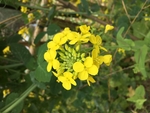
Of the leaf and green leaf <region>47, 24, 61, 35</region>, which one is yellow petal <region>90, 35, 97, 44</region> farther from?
green leaf <region>47, 24, 61, 35</region>

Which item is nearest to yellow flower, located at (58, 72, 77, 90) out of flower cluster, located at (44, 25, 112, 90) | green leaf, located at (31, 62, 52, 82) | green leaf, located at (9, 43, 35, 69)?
flower cluster, located at (44, 25, 112, 90)

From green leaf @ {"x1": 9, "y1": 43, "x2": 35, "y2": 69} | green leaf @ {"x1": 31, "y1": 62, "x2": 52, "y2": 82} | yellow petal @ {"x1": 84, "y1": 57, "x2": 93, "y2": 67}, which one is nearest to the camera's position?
yellow petal @ {"x1": 84, "y1": 57, "x2": 93, "y2": 67}

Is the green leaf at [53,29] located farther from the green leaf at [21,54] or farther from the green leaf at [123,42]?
the green leaf at [123,42]

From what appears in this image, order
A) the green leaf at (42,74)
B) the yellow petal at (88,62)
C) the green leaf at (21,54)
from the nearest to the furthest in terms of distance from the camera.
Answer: the yellow petal at (88,62), the green leaf at (42,74), the green leaf at (21,54)

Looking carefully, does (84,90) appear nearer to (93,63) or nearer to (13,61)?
(13,61)

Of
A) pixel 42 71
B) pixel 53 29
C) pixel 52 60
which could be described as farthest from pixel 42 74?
pixel 53 29

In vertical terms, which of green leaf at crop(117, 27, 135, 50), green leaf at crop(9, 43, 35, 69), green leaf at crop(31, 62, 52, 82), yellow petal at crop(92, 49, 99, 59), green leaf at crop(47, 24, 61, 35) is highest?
yellow petal at crop(92, 49, 99, 59)

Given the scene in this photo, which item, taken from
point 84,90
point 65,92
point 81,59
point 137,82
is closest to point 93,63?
point 81,59

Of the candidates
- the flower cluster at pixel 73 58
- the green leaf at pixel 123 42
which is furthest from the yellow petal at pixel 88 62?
the green leaf at pixel 123 42

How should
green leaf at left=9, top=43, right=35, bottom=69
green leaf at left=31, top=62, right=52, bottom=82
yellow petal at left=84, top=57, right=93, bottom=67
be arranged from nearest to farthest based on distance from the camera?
yellow petal at left=84, top=57, right=93, bottom=67
green leaf at left=31, top=62, right=52, bottom=82
green leaf at left=9, top=43, right=35, bottom=69
